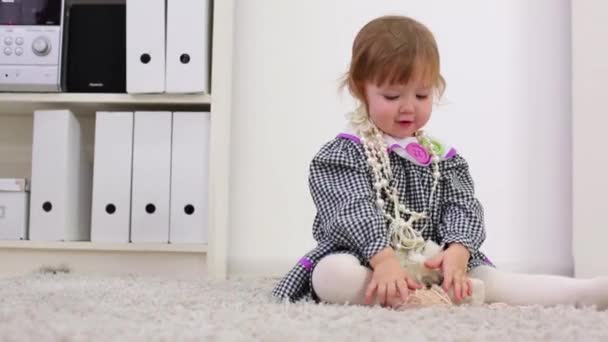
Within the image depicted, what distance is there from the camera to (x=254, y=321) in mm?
718

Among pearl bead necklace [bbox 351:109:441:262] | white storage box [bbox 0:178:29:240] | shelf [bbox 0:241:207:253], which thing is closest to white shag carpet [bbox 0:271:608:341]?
pearl bead necklace [bbox 351:109:441:262]

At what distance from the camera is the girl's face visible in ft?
3.51

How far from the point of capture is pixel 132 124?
168 cm

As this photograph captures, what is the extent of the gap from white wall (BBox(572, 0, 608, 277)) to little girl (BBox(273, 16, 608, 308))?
2.63ft

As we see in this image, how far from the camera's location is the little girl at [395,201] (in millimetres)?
971

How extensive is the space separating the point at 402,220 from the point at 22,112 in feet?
3.95

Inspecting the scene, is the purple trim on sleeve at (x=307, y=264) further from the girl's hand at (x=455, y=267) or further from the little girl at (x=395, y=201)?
the girl's hand at (x=455, y=267)

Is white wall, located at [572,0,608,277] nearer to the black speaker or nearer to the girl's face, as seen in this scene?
the girl's face

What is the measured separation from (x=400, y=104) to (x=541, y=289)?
308 millimetres

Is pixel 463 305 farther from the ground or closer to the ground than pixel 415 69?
closer to the ground

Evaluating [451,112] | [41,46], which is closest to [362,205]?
[41,46]

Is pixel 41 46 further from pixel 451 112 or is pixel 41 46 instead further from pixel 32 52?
pixel 451 112

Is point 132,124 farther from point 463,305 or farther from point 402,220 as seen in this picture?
point 463,305

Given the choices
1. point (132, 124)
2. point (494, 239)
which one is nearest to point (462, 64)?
point (494, 239)
